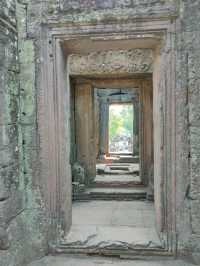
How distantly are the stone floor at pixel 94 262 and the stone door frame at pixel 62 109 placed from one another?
14cm

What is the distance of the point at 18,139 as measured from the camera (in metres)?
2.78

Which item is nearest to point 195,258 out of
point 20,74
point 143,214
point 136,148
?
point 143,214

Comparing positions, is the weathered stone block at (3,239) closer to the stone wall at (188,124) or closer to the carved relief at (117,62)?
the stone wall at (188,124)

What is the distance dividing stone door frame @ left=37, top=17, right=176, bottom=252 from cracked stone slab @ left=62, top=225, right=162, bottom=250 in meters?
0.17

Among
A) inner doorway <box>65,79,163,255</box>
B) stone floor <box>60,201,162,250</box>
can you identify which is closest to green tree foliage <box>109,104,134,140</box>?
inner doorway <box>65,79,163,255</box>

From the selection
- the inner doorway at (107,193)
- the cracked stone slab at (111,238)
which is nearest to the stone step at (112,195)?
the inner doorway at (107,193)

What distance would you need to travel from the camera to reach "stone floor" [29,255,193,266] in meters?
2.76

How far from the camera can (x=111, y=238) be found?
3117 mm

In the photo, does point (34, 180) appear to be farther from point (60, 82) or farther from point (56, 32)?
point (56, 32)

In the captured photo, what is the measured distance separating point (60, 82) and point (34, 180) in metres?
1.04

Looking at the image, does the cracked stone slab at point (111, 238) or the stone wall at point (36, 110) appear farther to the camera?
the cracked stone slab at point (111, 238)

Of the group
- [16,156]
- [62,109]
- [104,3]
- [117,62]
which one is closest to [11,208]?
[16,156]

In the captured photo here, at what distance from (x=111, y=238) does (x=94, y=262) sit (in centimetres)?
36

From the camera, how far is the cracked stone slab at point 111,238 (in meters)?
2.96
